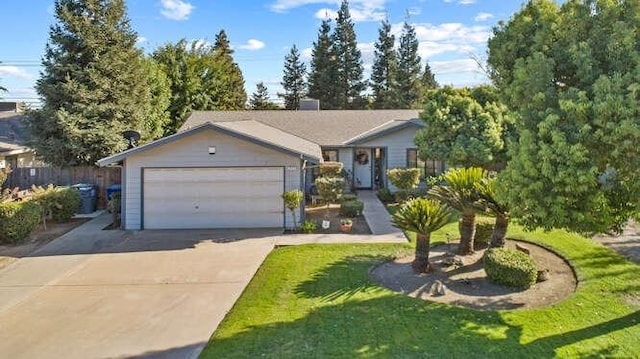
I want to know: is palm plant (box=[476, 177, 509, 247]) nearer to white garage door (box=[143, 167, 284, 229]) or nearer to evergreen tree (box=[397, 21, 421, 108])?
white garage door (box=[143, 167, 284, 229])

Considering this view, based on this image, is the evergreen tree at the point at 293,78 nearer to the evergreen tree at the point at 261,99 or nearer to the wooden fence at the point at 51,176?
the evergreen tree at the point at 261,99

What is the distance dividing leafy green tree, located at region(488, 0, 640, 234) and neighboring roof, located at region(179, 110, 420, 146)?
15660mm

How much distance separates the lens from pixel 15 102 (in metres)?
31.7

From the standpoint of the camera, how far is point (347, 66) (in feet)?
162

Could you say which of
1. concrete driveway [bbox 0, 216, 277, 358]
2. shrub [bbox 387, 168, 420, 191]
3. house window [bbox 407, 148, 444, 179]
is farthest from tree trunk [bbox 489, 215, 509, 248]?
house window [bbox 407, 148, 444, 179]

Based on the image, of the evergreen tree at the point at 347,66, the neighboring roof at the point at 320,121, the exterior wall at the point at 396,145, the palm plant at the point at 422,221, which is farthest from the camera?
the evergreen tree at the point at 347,66

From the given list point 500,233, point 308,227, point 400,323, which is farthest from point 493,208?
point 308,227

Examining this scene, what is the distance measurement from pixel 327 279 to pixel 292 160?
5.86 metres

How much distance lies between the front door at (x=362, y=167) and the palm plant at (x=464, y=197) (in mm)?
11637

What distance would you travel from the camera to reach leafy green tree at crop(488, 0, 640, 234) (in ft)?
20.0

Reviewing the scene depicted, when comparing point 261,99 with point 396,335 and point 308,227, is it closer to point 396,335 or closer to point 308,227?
point 308,227

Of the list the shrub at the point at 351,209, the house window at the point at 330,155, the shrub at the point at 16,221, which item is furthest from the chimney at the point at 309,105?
the shrub at the point at 16,221

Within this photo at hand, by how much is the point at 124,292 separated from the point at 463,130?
14558 mm

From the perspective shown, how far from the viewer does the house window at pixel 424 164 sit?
2291 cm
